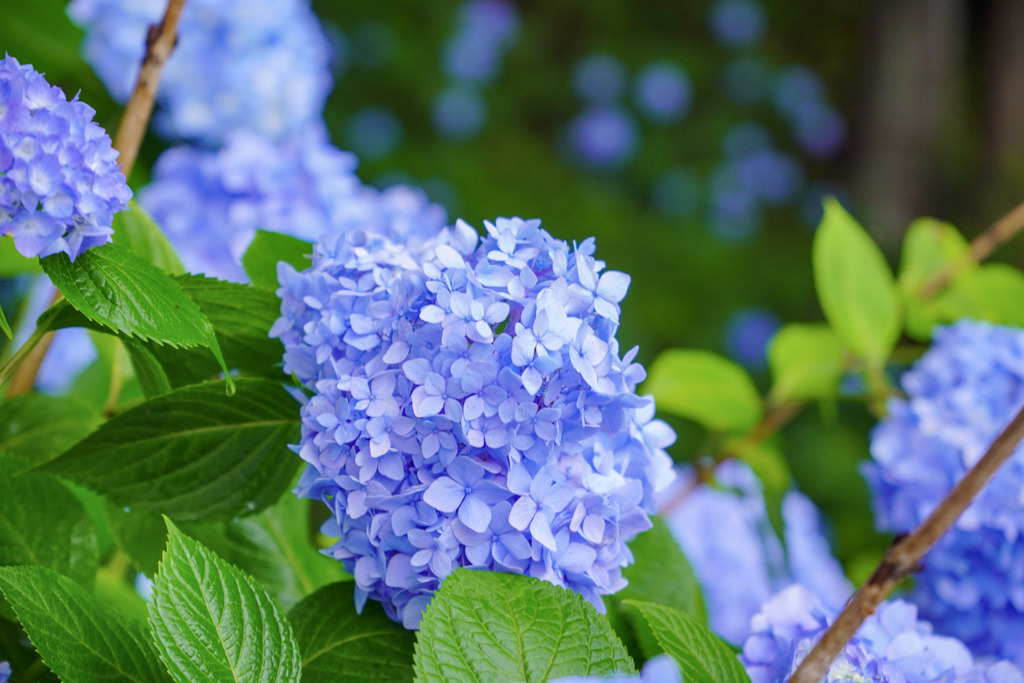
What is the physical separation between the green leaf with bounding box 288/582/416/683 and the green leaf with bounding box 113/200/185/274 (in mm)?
213

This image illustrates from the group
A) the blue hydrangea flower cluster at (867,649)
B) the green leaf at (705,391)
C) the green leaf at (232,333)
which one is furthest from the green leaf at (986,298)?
the green leaf at (232,333)

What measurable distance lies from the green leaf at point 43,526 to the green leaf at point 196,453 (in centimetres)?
3

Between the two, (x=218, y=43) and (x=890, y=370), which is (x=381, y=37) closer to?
Result: (x=218, y=43)

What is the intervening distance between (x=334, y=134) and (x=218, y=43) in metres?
1.17

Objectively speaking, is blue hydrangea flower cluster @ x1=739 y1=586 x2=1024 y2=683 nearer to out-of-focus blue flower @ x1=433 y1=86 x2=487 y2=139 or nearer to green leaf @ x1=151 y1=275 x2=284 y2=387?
green leaf @ x1=151 y1=275 x2=284 y2=387

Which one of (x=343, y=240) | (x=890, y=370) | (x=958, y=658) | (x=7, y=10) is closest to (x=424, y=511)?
(x=343, y=240)

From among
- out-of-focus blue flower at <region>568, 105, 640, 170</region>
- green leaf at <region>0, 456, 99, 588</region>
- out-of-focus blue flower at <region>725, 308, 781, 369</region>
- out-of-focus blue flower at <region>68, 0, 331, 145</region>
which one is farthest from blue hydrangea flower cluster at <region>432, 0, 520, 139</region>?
green leaf at <region>0, 456, 99, 588</region>

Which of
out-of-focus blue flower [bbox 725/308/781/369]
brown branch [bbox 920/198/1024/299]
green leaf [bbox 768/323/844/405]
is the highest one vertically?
out-of-focus blue flower [bbox 725/308/781/369]

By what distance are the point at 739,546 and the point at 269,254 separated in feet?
2.43

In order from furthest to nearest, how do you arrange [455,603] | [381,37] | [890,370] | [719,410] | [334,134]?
[381,37]
[334,134]
[890,370]
[719,410]
[455,603]

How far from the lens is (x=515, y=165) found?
2254 mm

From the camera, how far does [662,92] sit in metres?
2.55

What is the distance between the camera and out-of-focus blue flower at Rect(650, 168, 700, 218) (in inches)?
95.2

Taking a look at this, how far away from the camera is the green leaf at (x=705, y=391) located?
90cm
